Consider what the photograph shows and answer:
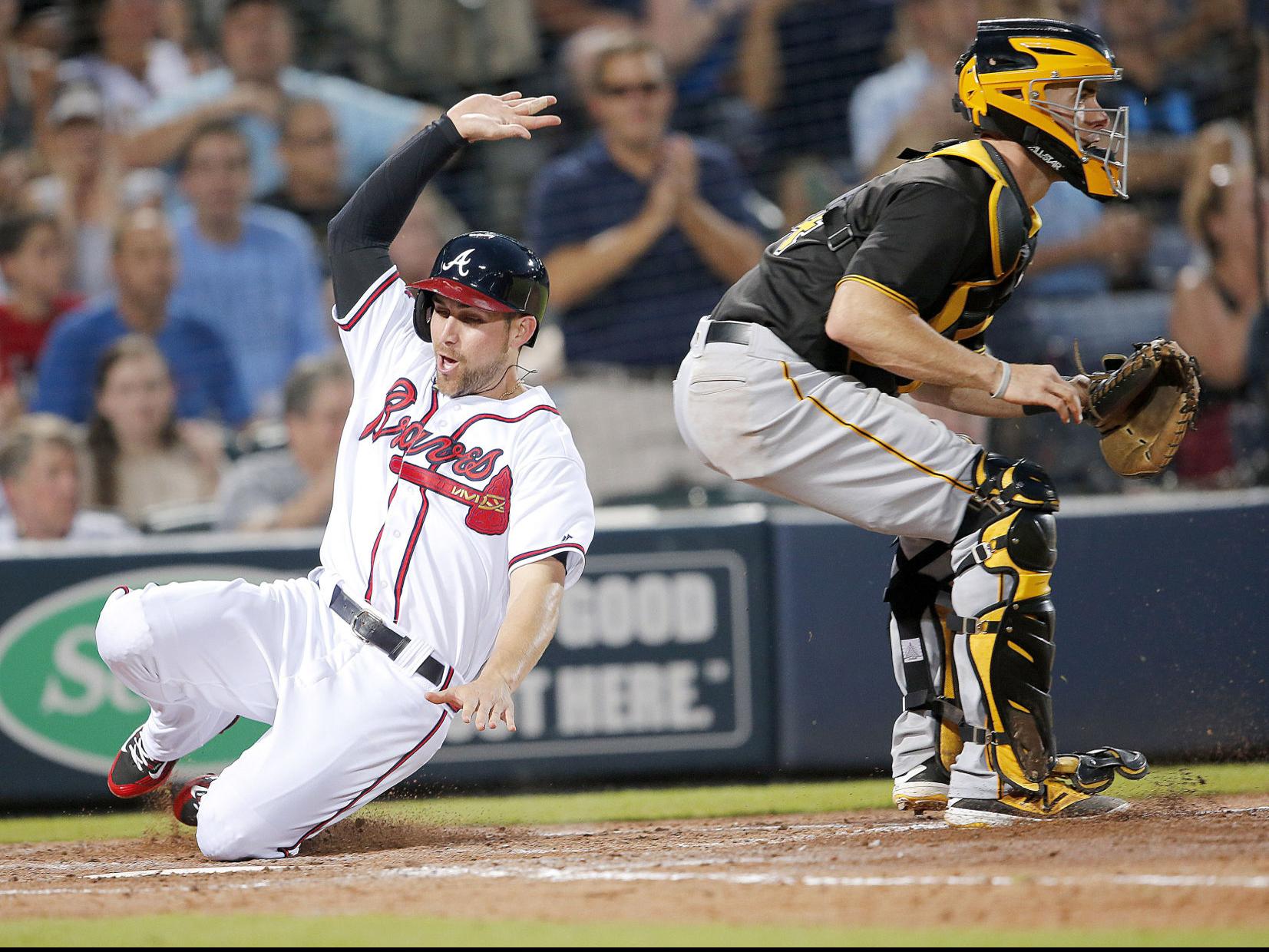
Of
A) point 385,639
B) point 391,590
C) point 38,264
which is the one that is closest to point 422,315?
point 391,590

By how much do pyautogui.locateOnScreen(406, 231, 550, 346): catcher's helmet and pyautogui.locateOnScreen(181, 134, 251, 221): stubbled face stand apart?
4754 millimetres

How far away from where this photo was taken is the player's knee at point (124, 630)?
3855mm

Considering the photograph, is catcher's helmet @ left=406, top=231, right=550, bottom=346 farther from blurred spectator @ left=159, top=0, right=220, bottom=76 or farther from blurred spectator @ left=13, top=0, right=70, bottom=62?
blurred spectator @ left=13, top=0, right=70, bottom=62

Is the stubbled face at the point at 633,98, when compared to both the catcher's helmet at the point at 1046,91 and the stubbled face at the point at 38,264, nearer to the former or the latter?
the stubbled face at the point at 38,264

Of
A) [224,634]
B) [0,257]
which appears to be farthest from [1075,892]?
[0,257]

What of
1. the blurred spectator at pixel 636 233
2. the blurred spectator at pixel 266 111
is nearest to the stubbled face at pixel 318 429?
the blurred spectator at pixel 636 233

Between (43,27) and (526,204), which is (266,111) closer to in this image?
(526,204)

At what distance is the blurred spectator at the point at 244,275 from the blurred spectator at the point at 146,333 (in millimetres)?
101

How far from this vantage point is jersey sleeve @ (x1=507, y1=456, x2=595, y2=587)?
365 centimetres

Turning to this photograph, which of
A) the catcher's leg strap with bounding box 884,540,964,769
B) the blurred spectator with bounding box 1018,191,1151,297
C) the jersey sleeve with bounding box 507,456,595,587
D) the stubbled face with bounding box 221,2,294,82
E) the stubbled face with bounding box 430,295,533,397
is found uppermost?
the stubbled face with bounding box 221,2,294,82

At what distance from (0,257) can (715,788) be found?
16.8 ft

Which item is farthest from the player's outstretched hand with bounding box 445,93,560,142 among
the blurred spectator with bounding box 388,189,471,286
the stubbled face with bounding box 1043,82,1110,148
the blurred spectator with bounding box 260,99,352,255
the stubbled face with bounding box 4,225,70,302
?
the stubbled face with bounding box 4,225,70,302

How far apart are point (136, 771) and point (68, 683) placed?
1.91 metres

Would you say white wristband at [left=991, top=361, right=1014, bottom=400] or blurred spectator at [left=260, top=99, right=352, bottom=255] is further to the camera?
blurred spectator at [left=260, top=99, right=352, bottom=255]
